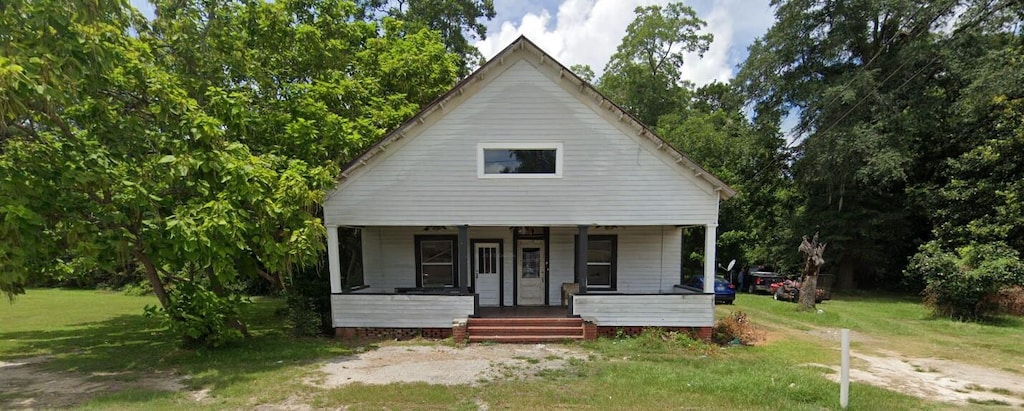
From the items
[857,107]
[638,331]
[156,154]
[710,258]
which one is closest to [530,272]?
[638,331]

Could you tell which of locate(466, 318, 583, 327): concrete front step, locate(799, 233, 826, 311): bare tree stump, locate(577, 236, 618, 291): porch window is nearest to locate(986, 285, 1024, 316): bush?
locate(799, 233, 826, 311): bare tree stump

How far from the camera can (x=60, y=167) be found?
733 centimetres

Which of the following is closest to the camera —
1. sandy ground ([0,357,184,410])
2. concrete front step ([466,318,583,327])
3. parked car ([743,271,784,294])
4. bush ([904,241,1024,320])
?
sandy ground ([0,357,184,410])

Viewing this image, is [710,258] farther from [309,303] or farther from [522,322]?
[309,303]

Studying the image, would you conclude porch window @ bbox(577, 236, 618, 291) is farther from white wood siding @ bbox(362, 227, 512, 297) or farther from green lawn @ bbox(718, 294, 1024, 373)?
green lawn @ bbox(718, 294, 1024, 373)

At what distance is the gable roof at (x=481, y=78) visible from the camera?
10.9 m

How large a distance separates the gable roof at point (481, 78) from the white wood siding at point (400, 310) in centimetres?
317

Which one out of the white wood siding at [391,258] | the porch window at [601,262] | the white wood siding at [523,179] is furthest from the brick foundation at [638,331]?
the white wood siding at [391,258]

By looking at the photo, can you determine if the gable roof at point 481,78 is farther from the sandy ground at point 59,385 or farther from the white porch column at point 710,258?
the sandy ground at point 59,385

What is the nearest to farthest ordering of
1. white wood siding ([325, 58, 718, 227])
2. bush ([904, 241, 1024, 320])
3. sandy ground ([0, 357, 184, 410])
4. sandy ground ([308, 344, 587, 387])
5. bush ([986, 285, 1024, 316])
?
sandy ground ([0, 357, 184, 410]), sandy ground ([308, 344, 587, 387]), white wood siding ([325, 58, 718, 227]), bush ([904, 241, 1024, 320]), bush ([986, 285, 1024, 316])

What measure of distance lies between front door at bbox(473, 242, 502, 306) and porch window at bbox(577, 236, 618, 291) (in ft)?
9.14

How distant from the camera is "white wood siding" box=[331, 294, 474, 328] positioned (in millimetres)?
11008

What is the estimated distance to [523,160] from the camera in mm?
11219

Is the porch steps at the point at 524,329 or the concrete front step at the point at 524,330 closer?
the porch steps at the point at 524,329
